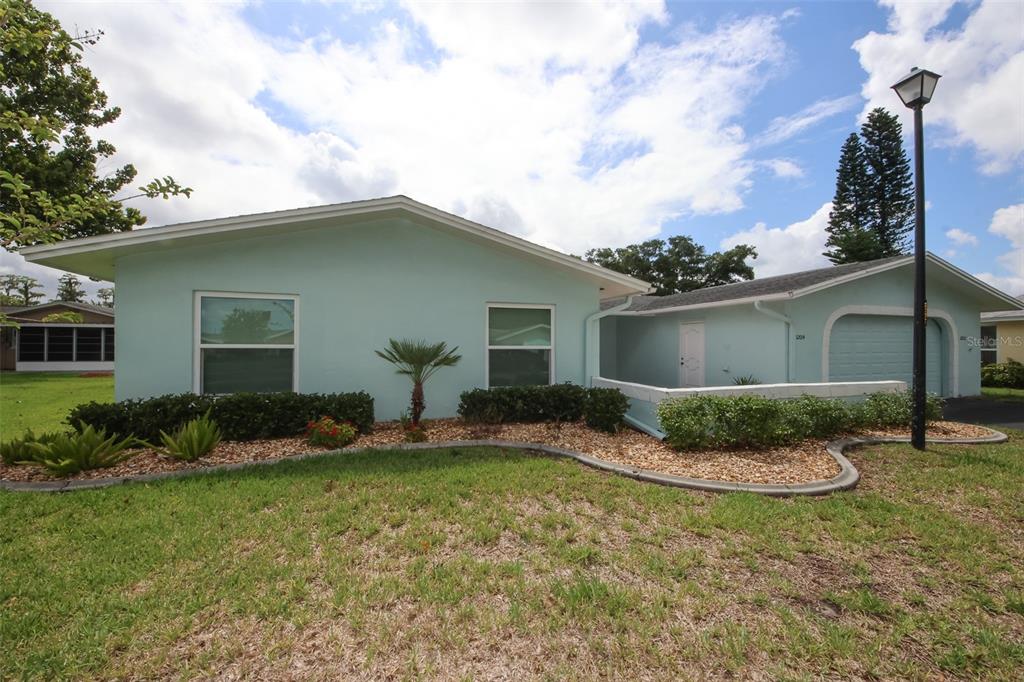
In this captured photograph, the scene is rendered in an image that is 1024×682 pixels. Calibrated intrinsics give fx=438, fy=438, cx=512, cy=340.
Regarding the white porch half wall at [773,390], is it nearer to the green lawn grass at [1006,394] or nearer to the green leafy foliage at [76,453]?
the green leafy foliage at [76,453]

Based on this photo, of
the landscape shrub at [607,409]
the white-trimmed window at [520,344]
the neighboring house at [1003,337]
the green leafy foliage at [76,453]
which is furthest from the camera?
the neighboring house at [1003,337]

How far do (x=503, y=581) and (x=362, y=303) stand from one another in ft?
19.6

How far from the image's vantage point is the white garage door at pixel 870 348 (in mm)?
11383

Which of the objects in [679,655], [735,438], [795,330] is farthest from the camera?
[795,330]

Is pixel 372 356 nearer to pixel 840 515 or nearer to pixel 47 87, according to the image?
pixel 840 515

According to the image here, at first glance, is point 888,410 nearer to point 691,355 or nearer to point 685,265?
point 691,355

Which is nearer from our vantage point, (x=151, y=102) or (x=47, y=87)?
(x=151, y=102)

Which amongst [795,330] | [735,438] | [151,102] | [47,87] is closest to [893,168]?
[795,330]

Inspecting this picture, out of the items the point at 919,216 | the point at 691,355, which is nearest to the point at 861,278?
the point at 691,355

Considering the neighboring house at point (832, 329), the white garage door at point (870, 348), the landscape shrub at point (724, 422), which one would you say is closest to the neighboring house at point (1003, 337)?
the neighboring house at point (832, 329)

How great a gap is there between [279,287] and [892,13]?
12.1 m

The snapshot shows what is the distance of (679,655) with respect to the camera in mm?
2473

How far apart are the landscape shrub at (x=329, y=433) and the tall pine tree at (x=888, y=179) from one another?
37.1 metres

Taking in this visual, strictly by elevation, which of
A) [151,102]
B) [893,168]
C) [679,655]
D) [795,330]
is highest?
[893,168]
